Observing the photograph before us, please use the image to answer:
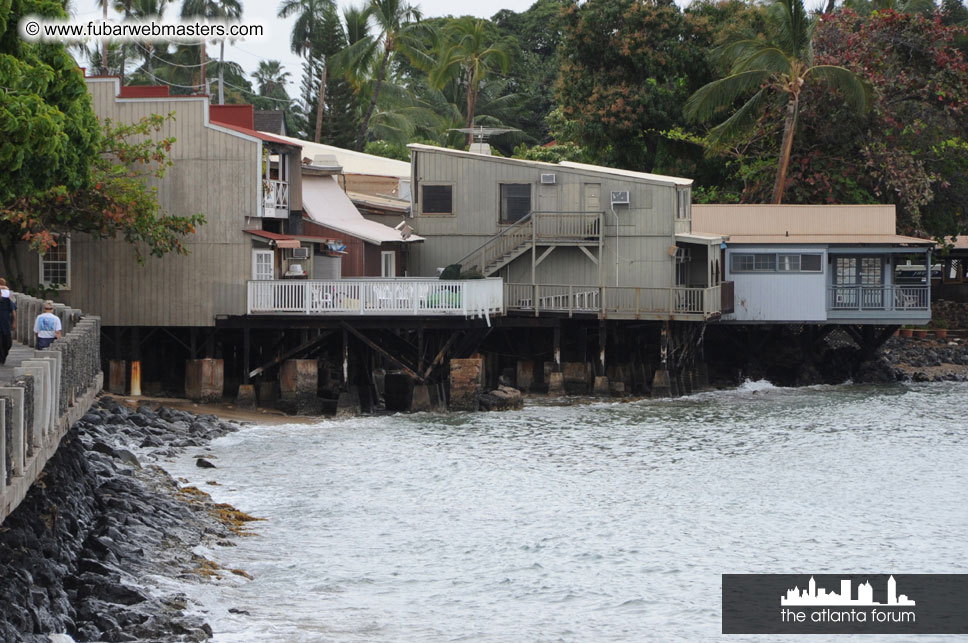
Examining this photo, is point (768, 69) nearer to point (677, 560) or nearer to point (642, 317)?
point (642, 317)

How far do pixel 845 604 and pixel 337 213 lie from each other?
27.2 m

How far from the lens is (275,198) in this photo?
128 ft

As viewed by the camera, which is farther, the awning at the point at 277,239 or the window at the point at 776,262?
the window at the point at 776,262

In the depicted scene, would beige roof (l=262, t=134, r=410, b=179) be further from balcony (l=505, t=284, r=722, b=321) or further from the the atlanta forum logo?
the the atlanta forum logo

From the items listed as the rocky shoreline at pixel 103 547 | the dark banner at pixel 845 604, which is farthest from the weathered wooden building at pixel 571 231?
the dark banner at pixel 845 604

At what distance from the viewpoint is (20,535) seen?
16.8m

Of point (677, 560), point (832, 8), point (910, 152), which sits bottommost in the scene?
point (677, 560)

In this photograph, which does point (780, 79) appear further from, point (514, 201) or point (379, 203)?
point (379, 203)

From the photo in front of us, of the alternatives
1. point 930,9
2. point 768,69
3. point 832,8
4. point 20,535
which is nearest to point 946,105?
point 768,69

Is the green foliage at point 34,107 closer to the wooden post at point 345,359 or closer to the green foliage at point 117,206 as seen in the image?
the green foliage at point 117,206

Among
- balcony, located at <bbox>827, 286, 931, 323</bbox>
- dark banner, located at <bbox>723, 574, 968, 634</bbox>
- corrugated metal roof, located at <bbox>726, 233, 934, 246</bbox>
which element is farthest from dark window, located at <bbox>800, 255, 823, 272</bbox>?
dark banner, located at <bbox>723, 574, 968, 634</bbox>

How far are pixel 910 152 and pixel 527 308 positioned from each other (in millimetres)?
19335

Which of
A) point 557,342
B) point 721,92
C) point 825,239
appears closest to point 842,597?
point 557,342

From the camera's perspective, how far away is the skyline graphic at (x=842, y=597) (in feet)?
Result: 64.0
